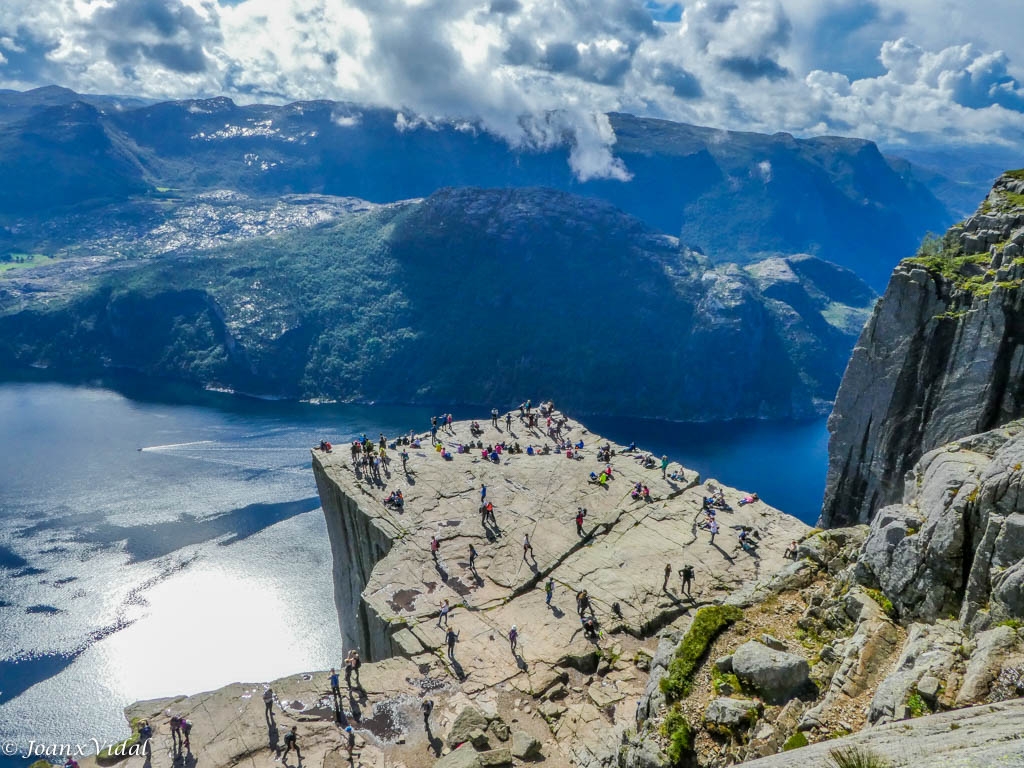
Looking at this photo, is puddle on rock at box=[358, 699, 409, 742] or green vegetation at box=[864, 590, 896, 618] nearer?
green vegetation at box=[864, 590, 896, 618]

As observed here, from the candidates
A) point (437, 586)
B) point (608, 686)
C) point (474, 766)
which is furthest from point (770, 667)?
point (437, 586)

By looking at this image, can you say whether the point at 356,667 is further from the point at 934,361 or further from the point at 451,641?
the point at 934,361

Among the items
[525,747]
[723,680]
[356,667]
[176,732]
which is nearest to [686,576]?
[525,747]

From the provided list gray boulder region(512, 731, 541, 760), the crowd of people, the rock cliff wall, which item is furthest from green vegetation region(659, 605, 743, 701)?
the rock cliff wall

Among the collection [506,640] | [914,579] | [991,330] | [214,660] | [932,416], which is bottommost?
[214,660]

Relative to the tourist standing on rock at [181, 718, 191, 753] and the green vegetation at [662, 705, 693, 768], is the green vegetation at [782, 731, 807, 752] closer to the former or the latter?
the green vegetation at [662, 705, 693, 768]

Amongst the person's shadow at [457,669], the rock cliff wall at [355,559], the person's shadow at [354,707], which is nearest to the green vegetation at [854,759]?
the person's shadow at [354,707]

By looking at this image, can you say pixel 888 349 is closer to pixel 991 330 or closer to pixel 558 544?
pixel 991 330
